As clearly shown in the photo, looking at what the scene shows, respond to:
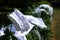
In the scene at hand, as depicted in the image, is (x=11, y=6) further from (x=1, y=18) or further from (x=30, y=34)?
(x=30, y=34)

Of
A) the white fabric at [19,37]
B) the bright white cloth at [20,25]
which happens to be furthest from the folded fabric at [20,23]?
the white fabric at [19,37]

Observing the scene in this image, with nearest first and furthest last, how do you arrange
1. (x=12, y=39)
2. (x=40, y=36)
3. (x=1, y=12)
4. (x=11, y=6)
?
1. (x=12, y=39)
2. (x=40, y=36)
3. (x=1, y=12)
4. (x=11, y=6)

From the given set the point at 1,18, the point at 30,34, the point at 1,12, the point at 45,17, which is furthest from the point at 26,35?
the point at 1,12

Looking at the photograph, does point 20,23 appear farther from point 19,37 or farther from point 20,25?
point 19,37

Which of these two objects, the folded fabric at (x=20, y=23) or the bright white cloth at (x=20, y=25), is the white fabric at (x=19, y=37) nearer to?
the bright white cloth at (x=20, y=25)

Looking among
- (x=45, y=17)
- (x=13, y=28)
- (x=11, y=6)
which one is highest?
(x=13, y=28)

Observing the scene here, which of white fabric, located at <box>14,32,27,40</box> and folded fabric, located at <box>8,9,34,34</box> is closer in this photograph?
white fabric, located at <box>14,32,27,40</box>

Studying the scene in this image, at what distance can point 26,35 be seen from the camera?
575 cm

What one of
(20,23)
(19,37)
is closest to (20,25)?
(20,23)

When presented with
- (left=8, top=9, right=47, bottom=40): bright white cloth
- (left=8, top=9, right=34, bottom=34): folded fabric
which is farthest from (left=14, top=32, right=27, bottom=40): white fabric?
(left=8, top=9, right=34, bottom=34): folded fabric

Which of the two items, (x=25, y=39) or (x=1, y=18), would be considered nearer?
(x=25, y=39)

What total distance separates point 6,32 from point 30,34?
0.74 metres

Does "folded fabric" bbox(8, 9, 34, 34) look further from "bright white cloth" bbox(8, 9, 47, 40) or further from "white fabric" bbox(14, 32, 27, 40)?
"white fabric" bbox(14, 32, 27, 40)

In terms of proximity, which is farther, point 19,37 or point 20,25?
point 20,25
